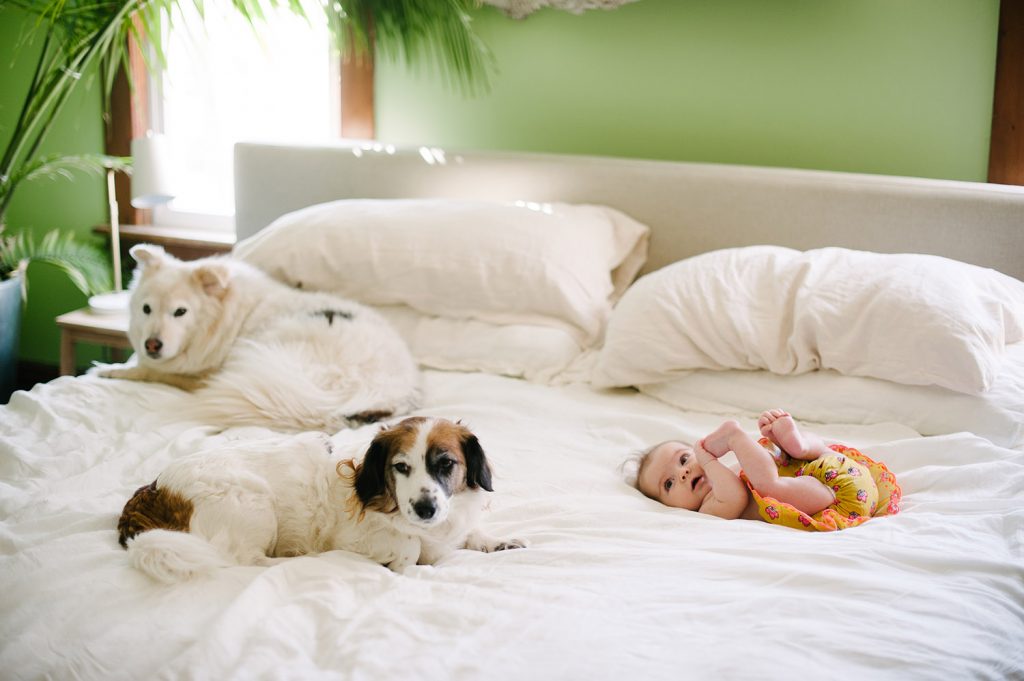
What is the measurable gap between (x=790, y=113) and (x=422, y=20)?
1.31m

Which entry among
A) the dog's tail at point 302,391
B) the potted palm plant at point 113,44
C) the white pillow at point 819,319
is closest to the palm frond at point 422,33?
the potted palm plant at point 113,44

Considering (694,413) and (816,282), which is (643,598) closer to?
(694,413)

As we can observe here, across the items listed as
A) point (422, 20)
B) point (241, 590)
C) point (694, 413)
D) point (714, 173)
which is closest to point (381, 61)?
point (422, 20)

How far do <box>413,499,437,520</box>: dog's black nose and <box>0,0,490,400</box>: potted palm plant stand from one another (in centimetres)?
187

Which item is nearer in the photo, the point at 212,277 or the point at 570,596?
the point at 570,596

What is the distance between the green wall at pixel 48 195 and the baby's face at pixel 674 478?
3048 mm

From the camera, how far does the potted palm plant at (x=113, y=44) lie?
9.25ft

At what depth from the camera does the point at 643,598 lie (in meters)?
1.32

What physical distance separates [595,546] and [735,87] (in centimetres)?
187

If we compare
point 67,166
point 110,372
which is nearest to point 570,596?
point 110,372

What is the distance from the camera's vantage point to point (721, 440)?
1.76 metres

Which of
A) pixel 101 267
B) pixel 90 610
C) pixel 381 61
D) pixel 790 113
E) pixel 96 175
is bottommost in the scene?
pixel 90 610

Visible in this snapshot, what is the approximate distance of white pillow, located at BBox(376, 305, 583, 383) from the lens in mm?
2475

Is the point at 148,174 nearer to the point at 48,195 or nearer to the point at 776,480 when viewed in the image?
the point at 48,195
